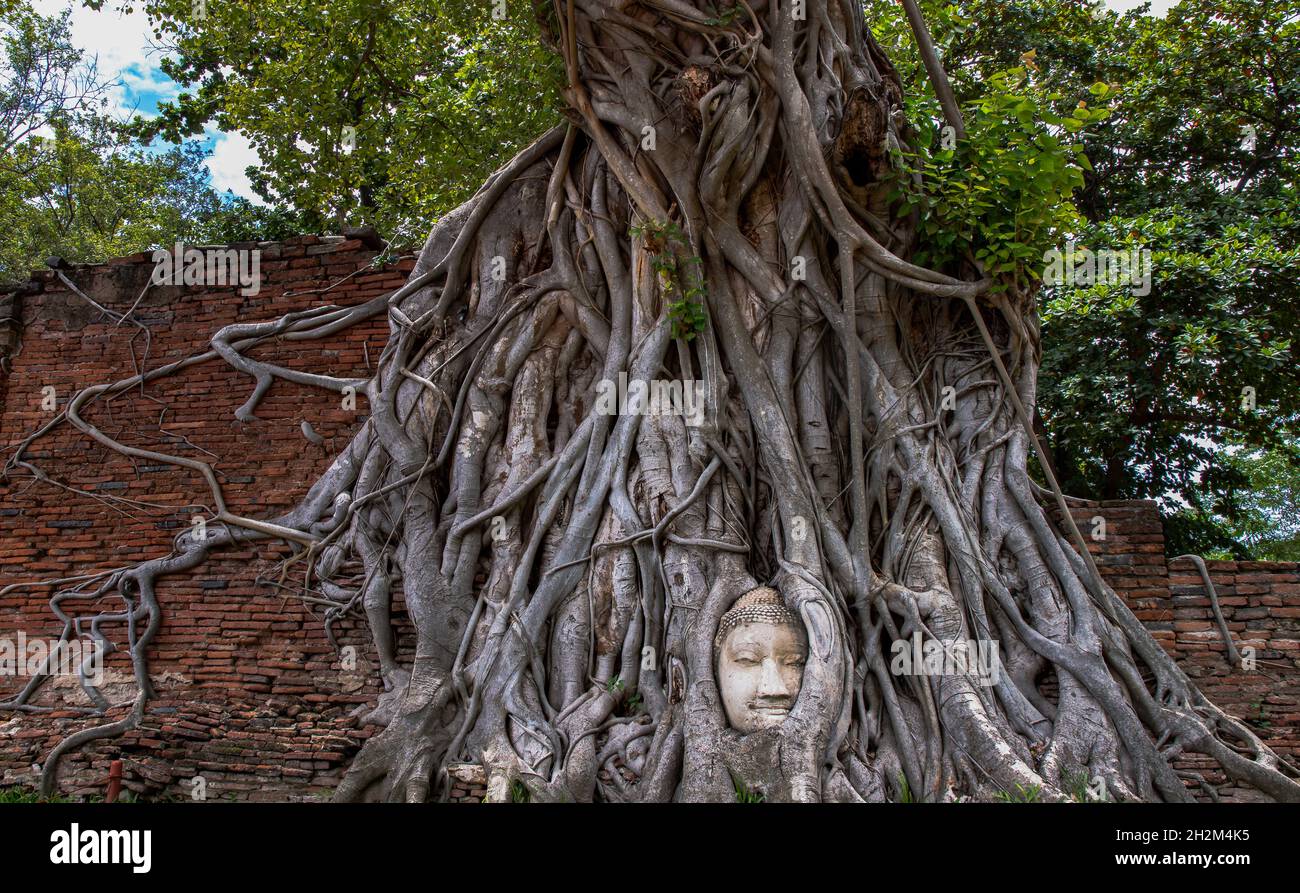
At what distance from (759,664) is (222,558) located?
3.39 metres

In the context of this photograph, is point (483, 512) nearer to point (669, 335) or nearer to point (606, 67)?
point (669, 335)

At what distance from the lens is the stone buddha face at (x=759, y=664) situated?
4.39 meters

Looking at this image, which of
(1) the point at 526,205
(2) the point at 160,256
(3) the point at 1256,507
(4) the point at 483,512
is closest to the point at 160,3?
(2) the point at 160,256

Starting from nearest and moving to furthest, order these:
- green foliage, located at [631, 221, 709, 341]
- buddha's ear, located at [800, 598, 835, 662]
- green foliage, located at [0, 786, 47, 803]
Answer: buddha's ear, located at [800, 598, 835, 662] < green foliage, located at [0, 786, 47, 803] < green foliage, located at [631, 221, 709, 341]

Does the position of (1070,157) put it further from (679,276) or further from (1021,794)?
(1021,794)

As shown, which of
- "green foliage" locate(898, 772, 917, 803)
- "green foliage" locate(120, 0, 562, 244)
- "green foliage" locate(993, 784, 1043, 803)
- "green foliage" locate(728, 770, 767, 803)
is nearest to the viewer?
"green foliage" locate(993, 784, 1043, 803)

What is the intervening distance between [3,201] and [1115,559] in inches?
498

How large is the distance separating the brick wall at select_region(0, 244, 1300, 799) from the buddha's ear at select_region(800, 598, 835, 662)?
1.67 metres

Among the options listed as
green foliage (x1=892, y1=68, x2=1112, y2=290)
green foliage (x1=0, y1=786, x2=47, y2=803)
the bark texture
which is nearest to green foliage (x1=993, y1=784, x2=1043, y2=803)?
the bark texture

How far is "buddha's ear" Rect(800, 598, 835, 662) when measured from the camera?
4.45m

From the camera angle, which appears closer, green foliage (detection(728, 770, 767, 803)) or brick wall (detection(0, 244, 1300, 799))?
green foliage (detection(728, 770, 767, 803))

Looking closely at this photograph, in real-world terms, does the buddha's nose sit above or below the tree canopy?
below

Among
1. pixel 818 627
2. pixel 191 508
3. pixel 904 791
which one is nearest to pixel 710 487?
pixel 818 627

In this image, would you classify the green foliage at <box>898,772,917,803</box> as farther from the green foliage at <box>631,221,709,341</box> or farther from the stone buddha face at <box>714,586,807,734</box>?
the green foliage at <box>631,221,709,341</box>
